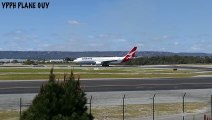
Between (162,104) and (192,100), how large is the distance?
5081 millimetres

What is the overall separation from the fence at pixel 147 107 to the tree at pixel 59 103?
1330 centimetres

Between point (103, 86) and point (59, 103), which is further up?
point (59, 103)

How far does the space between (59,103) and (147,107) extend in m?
24.2

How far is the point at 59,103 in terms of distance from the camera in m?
14.2

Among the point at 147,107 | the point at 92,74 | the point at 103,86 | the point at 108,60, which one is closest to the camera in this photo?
the point at 147,107

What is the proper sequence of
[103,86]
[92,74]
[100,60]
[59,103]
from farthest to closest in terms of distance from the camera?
[100,60]
[92,74]
[103,86]
[59,103]

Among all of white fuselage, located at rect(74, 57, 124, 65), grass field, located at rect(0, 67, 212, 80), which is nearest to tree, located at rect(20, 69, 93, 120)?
grass field, located at rect(0, 67, 212, 80)

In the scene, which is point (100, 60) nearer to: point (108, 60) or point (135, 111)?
point (108, 60)

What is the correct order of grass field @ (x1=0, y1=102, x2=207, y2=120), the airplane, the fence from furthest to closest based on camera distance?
the airplane < the fence < grass field @ (x1=0, y1=102, x2=207, y2=120)

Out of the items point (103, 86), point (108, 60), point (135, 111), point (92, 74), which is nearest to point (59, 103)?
point (135, 111)

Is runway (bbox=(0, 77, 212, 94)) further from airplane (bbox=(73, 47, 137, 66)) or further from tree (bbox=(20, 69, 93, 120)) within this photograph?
airplane (bbox=(73, 47, 137, 66))

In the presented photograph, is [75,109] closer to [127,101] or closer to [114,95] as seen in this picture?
[127,101]

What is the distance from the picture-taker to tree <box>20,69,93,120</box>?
13977mm

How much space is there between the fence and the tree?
1330 centimetres
